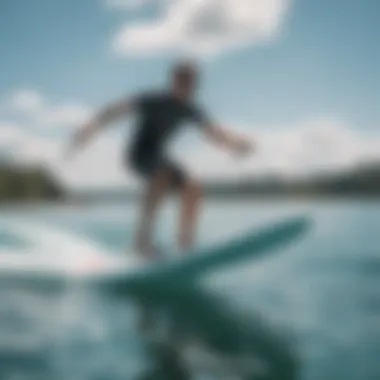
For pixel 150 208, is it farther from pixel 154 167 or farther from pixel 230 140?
pixel 230 140

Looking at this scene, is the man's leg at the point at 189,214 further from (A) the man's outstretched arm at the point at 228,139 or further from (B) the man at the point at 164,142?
(A) the man's outstretched arm at the point at 228,139

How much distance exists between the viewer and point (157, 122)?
1.57 m

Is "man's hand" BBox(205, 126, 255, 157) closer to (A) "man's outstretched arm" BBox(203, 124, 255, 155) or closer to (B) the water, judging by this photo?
(A) "man's outstretched arm" BBox(203, 124, 255, 155)

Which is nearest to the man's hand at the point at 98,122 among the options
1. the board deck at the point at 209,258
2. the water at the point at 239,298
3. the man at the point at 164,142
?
the man at the point at 164,142

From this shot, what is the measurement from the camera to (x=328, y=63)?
5.21 feet

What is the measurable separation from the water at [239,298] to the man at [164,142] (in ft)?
0.10

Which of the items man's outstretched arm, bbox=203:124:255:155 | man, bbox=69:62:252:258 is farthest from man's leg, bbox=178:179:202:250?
man's outstretched arm, bbox=203:124:255:155

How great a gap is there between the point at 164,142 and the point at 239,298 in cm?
38

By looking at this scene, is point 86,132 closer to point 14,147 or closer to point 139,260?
point 14,147

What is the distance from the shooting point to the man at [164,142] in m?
1.55

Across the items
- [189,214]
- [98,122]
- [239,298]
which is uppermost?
[98,122]

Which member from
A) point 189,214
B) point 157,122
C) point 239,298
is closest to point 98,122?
point 157,122

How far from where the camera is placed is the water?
1.50 m

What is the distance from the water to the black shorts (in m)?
0.07
